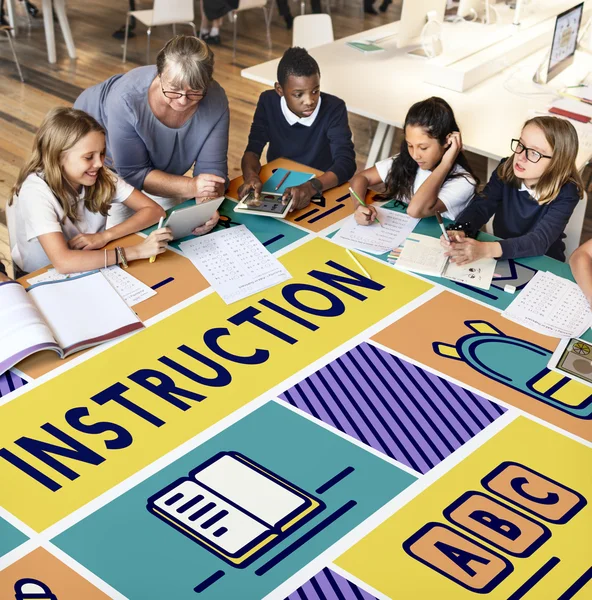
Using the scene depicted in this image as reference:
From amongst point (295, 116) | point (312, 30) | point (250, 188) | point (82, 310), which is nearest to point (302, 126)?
point (295, 116)

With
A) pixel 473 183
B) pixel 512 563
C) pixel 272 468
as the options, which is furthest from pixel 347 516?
pixel 473 183

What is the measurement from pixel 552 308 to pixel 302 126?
4.98ft

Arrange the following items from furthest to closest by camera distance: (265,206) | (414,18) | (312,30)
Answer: (312,30) → (414,18) → (265,206)

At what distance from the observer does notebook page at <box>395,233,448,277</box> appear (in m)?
Answer: 2.68

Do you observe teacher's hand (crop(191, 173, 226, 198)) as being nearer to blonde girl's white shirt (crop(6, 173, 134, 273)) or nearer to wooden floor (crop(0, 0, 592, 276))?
blonde girl's white shirt (crop(6, 173, 134, 273))

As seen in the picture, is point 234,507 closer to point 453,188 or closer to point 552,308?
point 552,308

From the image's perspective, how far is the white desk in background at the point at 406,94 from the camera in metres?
3.89

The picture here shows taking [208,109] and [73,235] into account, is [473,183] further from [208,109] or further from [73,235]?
[73,235]

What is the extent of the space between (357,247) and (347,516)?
3.90ft

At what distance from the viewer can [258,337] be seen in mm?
2354

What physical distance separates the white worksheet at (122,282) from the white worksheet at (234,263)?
0.21m

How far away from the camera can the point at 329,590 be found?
65.0 inches

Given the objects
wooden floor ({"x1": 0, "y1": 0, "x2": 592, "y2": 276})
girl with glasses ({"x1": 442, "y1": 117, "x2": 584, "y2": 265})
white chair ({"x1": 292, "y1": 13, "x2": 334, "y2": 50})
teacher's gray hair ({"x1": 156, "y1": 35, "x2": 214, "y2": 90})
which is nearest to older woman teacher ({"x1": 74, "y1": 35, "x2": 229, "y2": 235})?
teacher's gray hair ({"x1": 156, "y1": 35, "x2": 214, "y2": 90})

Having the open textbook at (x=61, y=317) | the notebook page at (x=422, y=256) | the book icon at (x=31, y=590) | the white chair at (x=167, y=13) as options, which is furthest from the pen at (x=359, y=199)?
the white chair at (x=167, y=13)
